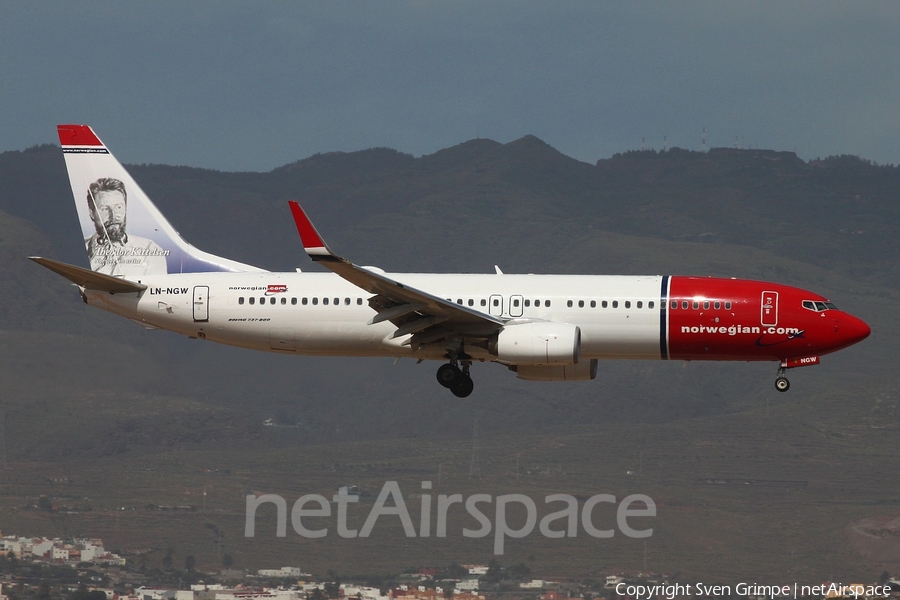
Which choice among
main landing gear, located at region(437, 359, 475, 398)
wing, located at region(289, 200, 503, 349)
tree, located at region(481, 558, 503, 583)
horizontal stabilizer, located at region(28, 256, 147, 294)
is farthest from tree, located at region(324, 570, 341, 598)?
wing, located at region(289, 200, 503, 349)

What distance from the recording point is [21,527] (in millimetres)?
154750

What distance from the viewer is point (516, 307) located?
1770 inches

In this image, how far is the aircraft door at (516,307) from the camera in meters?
45.0

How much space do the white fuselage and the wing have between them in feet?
2.03

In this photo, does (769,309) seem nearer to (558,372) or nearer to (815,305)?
(815,305)

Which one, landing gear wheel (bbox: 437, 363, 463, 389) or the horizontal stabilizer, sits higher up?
the horizontal stabilizer

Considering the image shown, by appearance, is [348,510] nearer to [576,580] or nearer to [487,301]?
[576,580]

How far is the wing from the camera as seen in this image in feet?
137

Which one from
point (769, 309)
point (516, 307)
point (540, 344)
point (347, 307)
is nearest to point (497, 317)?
point (516, 307)

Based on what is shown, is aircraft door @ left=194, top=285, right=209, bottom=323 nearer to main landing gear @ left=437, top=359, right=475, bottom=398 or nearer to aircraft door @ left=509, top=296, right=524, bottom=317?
main landing gear @ left=437, top=359, right=475, bottom=398

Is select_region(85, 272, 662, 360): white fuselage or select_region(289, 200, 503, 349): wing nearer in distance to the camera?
select_region(289, 200, 503, 349): wing

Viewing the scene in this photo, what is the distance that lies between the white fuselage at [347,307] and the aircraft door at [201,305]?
3 cm

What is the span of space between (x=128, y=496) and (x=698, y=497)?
255ft

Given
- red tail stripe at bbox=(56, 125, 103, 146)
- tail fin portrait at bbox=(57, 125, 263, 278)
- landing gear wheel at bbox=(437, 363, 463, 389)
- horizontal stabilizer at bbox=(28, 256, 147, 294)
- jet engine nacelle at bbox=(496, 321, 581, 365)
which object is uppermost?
red tail stripe at bbox=(56, 125, 103, 146)
